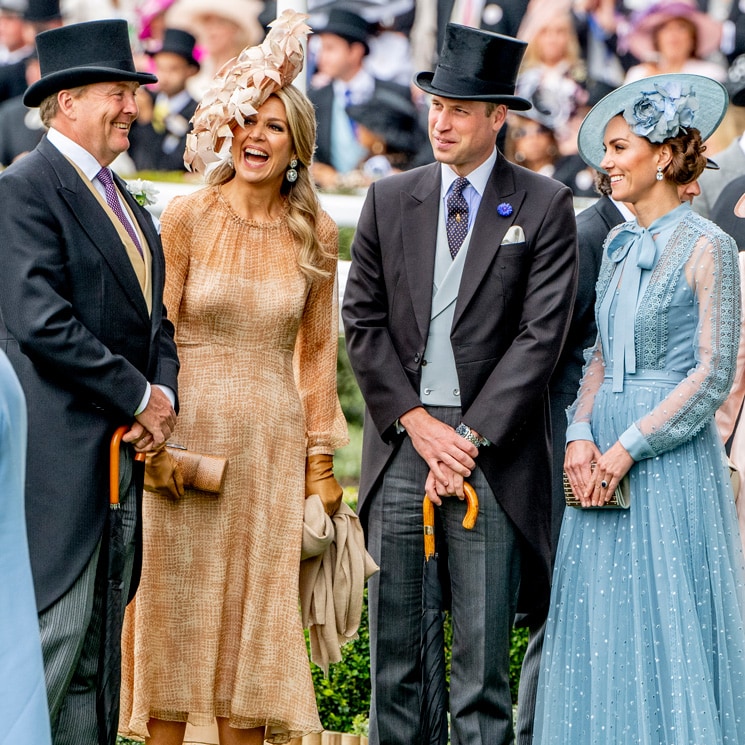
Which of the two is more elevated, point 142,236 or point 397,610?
point 142,236

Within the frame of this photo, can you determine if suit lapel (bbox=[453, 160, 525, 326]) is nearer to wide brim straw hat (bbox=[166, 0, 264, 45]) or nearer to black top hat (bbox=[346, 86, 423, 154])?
black top hat (bbox=[346, 86, 423, 154])

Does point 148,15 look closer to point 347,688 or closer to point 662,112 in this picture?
point 347,688

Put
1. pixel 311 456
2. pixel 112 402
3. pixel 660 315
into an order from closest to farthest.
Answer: pixel 112 402, pixel 660 315, pixel 311 456

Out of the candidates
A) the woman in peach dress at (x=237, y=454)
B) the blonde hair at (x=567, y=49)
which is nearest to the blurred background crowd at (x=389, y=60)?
the blonde hair at (x=567, y=49)

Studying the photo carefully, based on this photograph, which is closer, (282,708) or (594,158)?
(282,708)

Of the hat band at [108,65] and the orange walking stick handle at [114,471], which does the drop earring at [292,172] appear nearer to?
the hat band at [108,65]

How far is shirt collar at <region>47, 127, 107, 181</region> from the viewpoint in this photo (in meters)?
4.21

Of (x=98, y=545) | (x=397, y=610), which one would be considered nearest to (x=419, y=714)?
(x=397, y=610)

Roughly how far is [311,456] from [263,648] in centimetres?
65

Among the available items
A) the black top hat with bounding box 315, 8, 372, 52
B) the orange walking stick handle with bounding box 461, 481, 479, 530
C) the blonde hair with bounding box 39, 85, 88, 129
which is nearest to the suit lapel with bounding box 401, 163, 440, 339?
the orange walking stick handle with bounding box 461, 481, 479, 530

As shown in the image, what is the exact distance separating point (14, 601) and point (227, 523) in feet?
7.85

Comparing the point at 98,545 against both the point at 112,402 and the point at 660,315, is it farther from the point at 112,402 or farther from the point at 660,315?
the point at 660,315

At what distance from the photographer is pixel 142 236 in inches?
172

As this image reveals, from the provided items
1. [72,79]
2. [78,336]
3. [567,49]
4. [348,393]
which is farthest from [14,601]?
[348,393]
